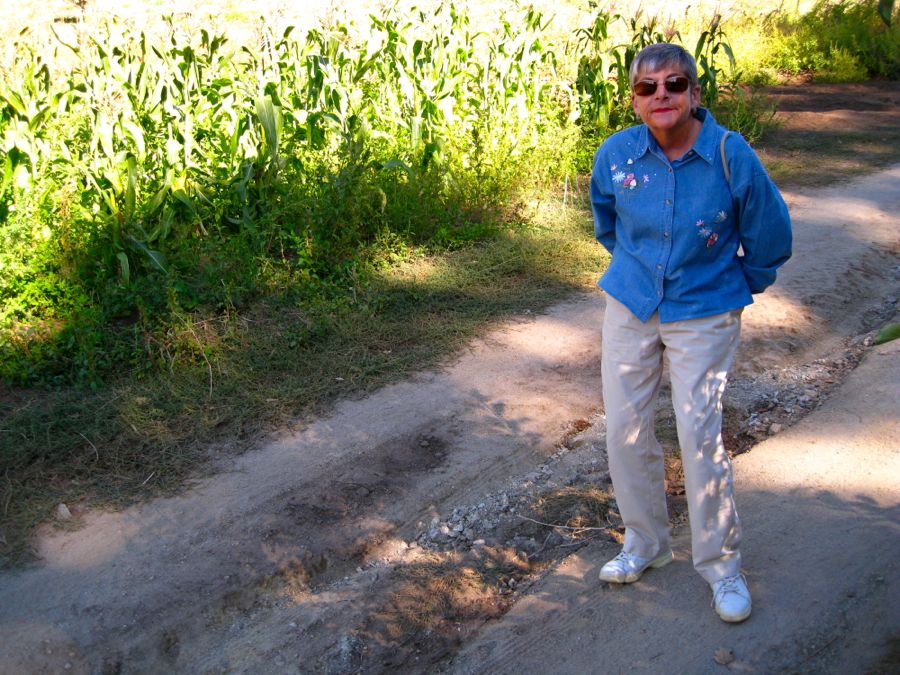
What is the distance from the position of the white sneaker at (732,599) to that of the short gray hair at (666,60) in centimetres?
171

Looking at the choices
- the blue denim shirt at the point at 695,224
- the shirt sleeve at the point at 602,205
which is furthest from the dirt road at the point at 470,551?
the shirt sleeve at the point at 602,205

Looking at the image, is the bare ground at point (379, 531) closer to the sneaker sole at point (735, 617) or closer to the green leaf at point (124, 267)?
the sneaker sole at point (735, 617)

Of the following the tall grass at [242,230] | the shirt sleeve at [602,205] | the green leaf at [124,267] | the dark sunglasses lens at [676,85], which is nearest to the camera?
the dark sunglasses lens at [676,85]

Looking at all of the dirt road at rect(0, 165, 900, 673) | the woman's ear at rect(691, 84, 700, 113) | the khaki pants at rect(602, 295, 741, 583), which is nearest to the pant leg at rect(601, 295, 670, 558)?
the khaki pants at rect(602, 295, 741, 583)

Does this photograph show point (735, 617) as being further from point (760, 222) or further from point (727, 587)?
point (760, 222)

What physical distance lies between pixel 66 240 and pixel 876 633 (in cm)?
513

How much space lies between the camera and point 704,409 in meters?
3.01

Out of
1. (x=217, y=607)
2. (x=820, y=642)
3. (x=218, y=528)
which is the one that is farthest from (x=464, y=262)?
(x=820, y=642)

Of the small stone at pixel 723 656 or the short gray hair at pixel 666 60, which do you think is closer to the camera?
the short gray hair at pixel 666 60

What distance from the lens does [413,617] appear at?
3.56 m

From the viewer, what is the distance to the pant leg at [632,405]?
3.15 m

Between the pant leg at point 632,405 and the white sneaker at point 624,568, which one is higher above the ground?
the pant leg at point 632,405

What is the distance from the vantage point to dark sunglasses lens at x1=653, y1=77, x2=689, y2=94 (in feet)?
9.50

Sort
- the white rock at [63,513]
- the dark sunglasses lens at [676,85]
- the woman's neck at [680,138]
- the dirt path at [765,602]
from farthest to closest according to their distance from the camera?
the white rock at [63,513] → the dirt path at [765,602] → the woman's neck at [680,138] → the dark sunglasses lens at [676,85]
